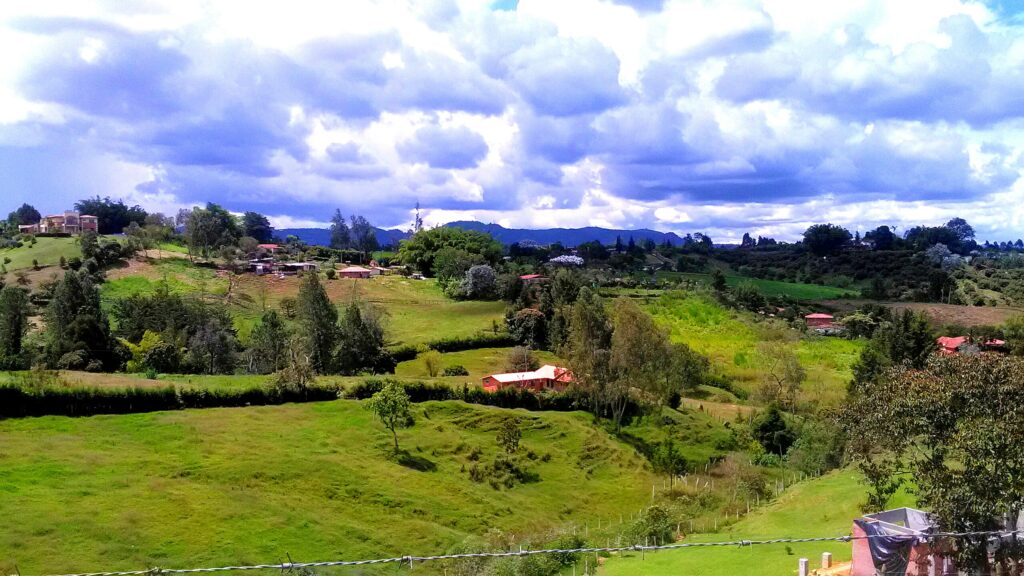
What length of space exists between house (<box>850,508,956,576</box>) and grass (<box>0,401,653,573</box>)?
60.7 ft

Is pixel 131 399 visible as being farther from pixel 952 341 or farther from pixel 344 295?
pixel 952 341

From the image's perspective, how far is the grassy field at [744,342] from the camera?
73.8 meters

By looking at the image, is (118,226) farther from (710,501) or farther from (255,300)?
(710,501)

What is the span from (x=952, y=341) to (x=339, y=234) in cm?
11214

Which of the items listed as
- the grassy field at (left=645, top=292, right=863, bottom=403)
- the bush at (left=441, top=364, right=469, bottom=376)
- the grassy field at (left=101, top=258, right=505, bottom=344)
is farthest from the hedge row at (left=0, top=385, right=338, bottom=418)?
the grassy field at (left=645, top=292, right=863, bottom=403)

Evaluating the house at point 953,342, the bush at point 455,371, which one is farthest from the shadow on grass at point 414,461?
the house at point 953,342

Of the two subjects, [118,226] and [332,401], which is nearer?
[332,401]

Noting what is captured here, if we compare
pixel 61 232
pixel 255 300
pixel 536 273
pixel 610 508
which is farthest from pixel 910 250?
pixel 61 232

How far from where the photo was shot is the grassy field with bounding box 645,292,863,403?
242ft

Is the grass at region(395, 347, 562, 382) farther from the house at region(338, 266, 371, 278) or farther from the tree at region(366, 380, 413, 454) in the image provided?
the house at region(338, 266, 371, 278)

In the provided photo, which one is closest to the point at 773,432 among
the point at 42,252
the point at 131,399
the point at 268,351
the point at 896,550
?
the point at 896,550

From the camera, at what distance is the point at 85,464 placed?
34.8m

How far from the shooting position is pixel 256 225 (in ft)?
575

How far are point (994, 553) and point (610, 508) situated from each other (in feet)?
87.7
